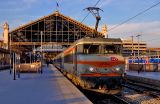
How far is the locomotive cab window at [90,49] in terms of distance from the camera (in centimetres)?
1930

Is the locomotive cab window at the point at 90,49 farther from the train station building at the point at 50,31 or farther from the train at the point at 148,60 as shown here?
the train station building at the point at 50,31

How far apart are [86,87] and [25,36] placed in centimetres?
5712

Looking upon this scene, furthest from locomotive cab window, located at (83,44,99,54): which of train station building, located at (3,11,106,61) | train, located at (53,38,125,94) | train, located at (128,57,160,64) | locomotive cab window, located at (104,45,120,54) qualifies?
train station building, located at (3,11,106,61)

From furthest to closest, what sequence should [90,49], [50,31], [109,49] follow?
[50,31]
[109,49]
[90,49]

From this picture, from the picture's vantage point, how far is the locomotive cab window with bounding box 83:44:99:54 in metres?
19.3

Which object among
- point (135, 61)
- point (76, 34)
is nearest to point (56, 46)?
point (76, 34)

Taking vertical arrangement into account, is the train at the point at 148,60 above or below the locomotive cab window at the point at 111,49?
below

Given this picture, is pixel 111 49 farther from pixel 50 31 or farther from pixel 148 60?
pixel 50 31

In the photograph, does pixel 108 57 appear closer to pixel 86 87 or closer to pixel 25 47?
pixel 86 87

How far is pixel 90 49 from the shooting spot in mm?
19375

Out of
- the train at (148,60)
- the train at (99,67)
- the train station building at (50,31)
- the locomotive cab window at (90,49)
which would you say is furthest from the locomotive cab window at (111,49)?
the train station building at (50,31)

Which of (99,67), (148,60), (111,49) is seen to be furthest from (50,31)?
(99,67)

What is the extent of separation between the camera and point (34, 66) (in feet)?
141

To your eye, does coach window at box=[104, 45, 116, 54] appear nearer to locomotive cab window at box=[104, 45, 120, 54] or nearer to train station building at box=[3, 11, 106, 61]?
locomotive cab window at box=[104, 45, 120, 54]
